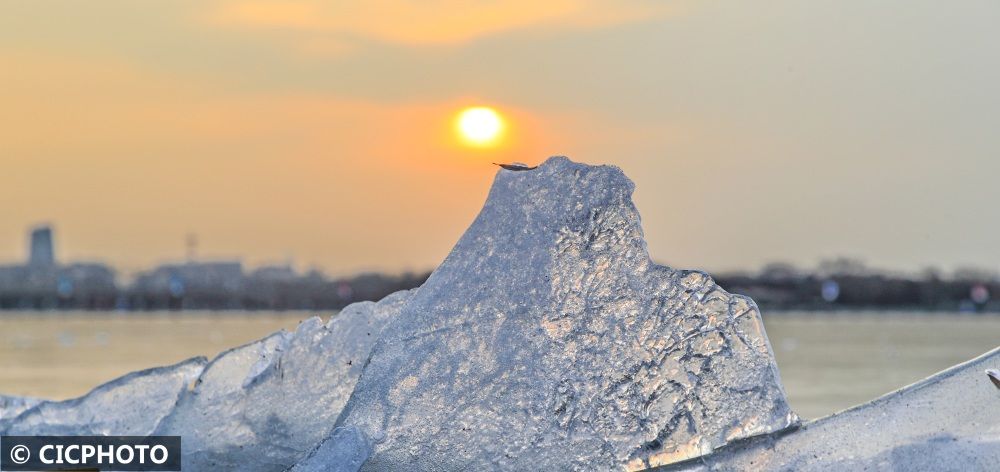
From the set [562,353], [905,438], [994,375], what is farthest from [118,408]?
[994,375]

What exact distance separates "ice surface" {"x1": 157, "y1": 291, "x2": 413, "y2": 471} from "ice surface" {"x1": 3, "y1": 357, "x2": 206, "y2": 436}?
0.68 ft

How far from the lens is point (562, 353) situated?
18.8ft

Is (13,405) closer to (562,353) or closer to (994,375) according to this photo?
(562,353)

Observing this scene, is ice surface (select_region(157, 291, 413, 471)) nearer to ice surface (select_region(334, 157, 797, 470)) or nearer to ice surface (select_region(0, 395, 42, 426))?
ice surface (select_region(334, 157, 797, 470))

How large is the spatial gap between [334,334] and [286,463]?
704 millimetres

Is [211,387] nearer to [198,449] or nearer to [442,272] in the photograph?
[198,449]

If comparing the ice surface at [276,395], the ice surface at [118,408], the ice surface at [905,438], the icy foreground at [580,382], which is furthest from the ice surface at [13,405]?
the ice surface at [905,438]

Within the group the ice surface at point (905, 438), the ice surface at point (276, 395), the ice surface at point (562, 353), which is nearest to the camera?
the ice surface at point (905, 438)

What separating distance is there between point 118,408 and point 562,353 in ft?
8.70

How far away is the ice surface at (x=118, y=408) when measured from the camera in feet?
22.9

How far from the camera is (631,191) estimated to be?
6.04m

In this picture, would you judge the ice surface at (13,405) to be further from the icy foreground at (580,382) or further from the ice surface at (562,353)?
the ice surface at (562,353)

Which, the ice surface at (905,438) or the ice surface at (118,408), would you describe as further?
the ice surface at (118,408)

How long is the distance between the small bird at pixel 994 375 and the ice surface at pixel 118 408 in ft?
12.7
